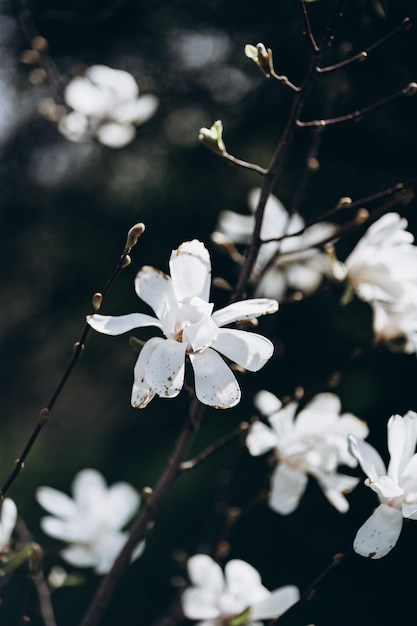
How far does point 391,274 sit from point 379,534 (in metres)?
0.32

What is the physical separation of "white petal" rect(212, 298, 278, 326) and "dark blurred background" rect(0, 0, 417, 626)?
2.15ft

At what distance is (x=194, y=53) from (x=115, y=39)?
206 millimetres

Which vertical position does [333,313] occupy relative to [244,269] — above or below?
below

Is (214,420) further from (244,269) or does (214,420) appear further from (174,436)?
(244,269)

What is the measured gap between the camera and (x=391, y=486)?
23.5 inches

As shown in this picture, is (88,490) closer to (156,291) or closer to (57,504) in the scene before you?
(57,504)

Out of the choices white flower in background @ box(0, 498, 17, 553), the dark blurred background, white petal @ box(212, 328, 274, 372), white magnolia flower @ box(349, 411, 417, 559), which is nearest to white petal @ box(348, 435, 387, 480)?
white magnolia flower @ box(349, 411, 417, 559)

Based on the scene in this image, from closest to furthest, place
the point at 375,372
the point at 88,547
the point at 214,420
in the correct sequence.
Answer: the point at 88,547, the point at 375,372, the point at 214,420

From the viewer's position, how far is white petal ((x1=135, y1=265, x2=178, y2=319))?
632mm

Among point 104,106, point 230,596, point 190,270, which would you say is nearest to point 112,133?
point 104,106

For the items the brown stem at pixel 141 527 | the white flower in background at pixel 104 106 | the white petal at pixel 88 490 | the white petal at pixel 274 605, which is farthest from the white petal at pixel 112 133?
the white petal at pixel 274 605

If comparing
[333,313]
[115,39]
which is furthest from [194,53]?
[333,313]

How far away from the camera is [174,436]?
6.83 feet

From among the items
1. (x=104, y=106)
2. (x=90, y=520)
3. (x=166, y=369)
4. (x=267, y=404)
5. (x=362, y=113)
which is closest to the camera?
(x=166, y=369)
